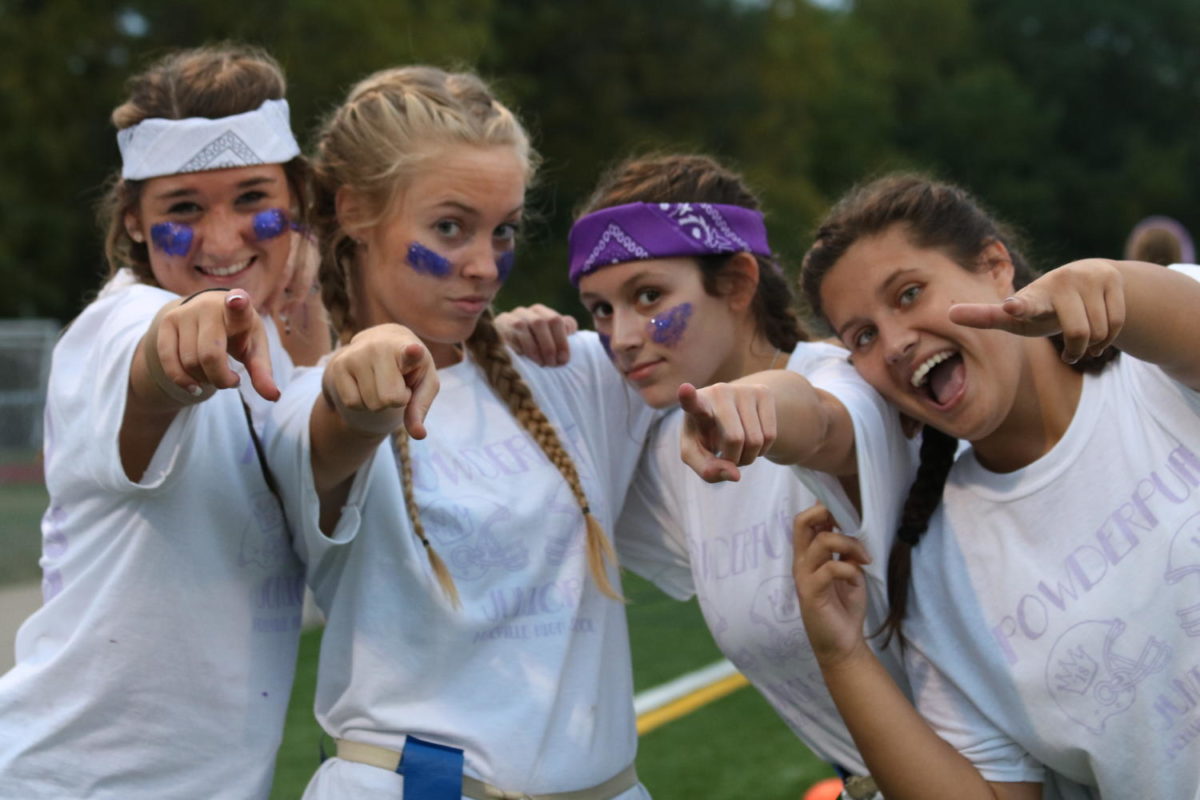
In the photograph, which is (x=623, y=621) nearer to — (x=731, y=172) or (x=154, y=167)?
(x=731, y=172)

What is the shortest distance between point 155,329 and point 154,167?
3.33 ft

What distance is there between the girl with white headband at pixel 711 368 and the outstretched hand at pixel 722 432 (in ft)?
1.87

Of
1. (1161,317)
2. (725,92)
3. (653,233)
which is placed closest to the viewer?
(1161,317)

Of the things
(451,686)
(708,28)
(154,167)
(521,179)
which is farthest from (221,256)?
(708,28)

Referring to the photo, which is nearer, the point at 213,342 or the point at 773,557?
the point at 213,342

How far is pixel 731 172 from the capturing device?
4.17 metres

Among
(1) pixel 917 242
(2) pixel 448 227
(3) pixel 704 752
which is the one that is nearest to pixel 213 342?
(2) pixel 448 227

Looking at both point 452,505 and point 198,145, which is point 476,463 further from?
point 198,145

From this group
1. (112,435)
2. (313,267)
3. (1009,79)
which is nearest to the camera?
(112,435)

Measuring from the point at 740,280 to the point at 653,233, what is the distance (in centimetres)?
29

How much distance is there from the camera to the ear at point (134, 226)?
3.76 m

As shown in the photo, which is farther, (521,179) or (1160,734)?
(521,179)

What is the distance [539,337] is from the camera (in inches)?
153

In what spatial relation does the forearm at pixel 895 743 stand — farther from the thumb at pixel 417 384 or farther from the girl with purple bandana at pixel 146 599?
the girl with purple bandana at pixel 146 599
